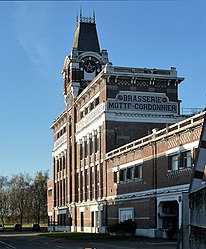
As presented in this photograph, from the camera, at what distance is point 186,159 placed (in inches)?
1473

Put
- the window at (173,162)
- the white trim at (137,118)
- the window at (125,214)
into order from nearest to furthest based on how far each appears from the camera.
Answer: the window at (173,162)
the window at (125,214)
the white trim at (137,118)

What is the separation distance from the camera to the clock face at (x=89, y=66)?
69562mm

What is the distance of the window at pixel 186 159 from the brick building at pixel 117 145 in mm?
69

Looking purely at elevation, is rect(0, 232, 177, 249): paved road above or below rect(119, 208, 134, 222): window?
below

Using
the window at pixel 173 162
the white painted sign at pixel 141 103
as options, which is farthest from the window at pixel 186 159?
the white painted sign at pixel 141 103

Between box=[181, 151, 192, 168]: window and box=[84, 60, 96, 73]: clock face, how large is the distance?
3367 cm

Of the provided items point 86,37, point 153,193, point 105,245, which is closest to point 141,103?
point 153,193

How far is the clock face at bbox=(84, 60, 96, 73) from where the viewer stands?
69.6 metres

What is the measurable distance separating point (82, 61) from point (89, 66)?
3.78 ft

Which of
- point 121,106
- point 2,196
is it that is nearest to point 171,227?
point 121,106

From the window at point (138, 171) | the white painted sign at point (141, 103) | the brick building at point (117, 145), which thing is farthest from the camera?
the white painted sign at point (141, 103)

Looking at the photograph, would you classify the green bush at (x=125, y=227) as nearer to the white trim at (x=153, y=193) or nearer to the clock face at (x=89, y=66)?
the white trim at (x=153, y=193)

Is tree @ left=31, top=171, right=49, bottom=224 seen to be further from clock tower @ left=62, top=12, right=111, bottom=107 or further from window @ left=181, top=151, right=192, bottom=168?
window @ left=181, top=151, right=192, bottom=168

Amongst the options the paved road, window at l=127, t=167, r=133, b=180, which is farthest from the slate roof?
the paved road
